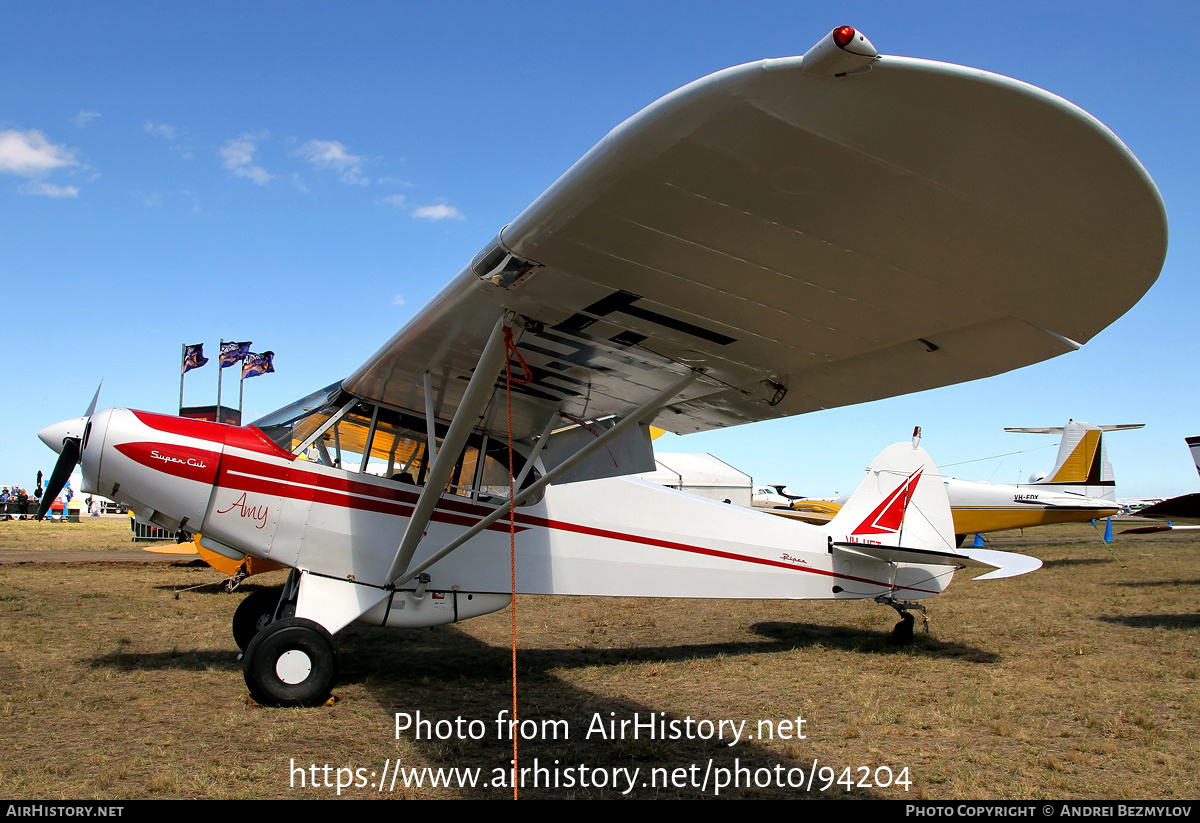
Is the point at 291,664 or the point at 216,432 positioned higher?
the point at 216,432

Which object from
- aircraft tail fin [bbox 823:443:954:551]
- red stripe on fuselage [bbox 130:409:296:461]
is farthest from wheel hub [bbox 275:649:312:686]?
aircraft tail fin [bbox 823:443:954:551]

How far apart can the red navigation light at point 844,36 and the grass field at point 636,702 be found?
336 cm

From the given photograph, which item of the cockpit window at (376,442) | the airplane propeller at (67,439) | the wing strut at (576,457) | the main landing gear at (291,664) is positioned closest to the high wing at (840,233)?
the wing strut at (576,457)

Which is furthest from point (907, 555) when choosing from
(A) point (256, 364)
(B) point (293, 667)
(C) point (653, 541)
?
(A) point (256, 364)

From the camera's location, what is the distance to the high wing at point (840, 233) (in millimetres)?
1768

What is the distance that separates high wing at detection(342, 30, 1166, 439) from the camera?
5.80 ft

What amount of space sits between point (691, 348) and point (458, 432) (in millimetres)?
1559

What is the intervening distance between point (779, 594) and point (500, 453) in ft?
10.4

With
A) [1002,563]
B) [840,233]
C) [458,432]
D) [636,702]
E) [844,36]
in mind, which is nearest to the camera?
[844,36]

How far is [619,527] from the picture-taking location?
6504 millimetres

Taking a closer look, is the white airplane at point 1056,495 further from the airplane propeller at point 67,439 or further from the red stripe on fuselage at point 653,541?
the airplane propeller at point 67,439

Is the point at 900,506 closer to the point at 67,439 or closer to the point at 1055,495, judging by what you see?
the point at 67,439

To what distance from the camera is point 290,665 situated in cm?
488

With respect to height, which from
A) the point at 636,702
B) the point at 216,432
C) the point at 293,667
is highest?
the point at 216,432
